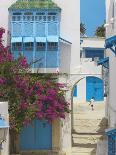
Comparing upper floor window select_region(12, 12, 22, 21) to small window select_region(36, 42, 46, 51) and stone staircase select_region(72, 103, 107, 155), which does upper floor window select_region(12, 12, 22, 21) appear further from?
stone staircase select_region(72, 103, 107, 155)

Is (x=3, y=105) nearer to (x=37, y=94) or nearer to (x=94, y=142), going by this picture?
(x=37, y=94)

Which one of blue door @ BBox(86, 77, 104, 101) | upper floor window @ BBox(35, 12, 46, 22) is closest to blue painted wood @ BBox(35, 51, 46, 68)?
upper floor window @ BBox(35, 12, 46, 22)

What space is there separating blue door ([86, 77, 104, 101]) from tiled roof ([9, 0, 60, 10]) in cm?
2290

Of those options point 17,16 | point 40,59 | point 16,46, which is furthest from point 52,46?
point 17,16

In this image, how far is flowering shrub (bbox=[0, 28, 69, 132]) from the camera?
20.3m

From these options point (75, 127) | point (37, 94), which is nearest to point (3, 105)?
point (37, 94)

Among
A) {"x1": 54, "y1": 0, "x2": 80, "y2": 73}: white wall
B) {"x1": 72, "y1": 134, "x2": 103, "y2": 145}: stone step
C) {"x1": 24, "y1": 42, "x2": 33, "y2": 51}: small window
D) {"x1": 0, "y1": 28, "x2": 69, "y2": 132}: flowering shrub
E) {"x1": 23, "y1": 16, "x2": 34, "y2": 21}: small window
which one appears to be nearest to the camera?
{"x1": 0, "y1": 28, "x2": 69, "y2": 132}: flowering shrub

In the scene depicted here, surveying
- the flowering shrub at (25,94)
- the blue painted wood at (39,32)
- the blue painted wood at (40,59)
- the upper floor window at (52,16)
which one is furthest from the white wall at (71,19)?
the flowering shrub at (25,94)

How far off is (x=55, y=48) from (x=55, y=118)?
3.50m

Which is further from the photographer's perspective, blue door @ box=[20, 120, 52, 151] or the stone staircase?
blue door @ box=[20, 120, 52, 151]

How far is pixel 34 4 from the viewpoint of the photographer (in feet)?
79.4

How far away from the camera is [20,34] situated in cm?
2353

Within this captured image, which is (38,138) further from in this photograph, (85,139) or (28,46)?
(28,46)

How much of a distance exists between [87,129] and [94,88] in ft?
61.4
